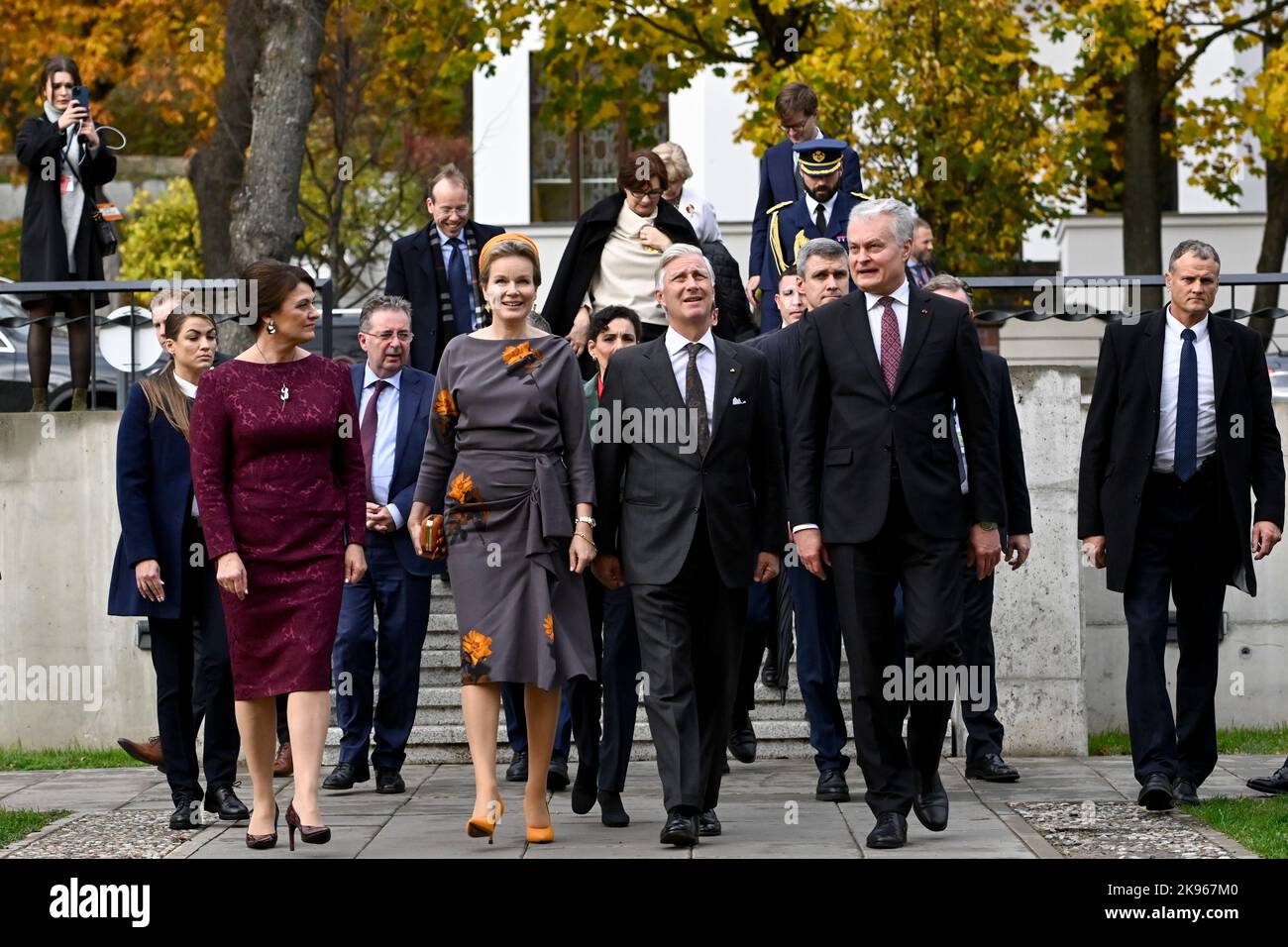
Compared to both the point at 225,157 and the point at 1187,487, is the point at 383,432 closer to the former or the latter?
the point at 1187,487

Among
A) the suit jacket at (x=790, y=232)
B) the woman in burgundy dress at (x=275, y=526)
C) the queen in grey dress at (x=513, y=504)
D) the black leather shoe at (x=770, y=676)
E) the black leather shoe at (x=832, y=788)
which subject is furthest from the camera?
the suit jacket at (x=790, y=232)

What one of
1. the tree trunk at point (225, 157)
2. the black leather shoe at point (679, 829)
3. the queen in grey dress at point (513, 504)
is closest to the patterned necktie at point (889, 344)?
the queen in grey dress at point (513, 504)

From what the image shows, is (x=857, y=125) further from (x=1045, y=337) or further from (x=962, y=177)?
(x=1045, y=337)

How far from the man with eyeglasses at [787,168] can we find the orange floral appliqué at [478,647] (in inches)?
174

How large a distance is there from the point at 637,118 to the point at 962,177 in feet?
22.5

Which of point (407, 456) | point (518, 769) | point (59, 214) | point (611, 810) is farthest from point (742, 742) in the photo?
point (59, 214)

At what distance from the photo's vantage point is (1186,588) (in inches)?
354

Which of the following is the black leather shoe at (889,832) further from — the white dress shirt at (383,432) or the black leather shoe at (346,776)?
the white dress shirt at (383,432)

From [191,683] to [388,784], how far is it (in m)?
1.17

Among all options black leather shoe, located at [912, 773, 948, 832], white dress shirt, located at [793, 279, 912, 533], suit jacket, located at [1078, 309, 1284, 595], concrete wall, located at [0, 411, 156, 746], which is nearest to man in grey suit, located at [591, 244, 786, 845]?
white dress shirt, located at [793, 279, 912, 533]

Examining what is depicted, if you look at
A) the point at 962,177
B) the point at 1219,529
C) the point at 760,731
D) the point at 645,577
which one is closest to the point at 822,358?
the point at 645,577

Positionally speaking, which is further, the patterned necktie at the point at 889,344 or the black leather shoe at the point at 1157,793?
the black leather shoe at the point at 1157,793

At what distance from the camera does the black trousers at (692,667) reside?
782 cm

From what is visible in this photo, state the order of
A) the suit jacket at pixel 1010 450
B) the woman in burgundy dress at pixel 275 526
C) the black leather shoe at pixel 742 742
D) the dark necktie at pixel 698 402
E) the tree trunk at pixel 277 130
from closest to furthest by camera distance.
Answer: the woman in burgundy dress at pixel 275 526
the dark necktie at pixel 698 402
the suit jacket at pixel 1010 450
the black leather shoe at pixel 742 742
the tree trunk at pixel 277 130
